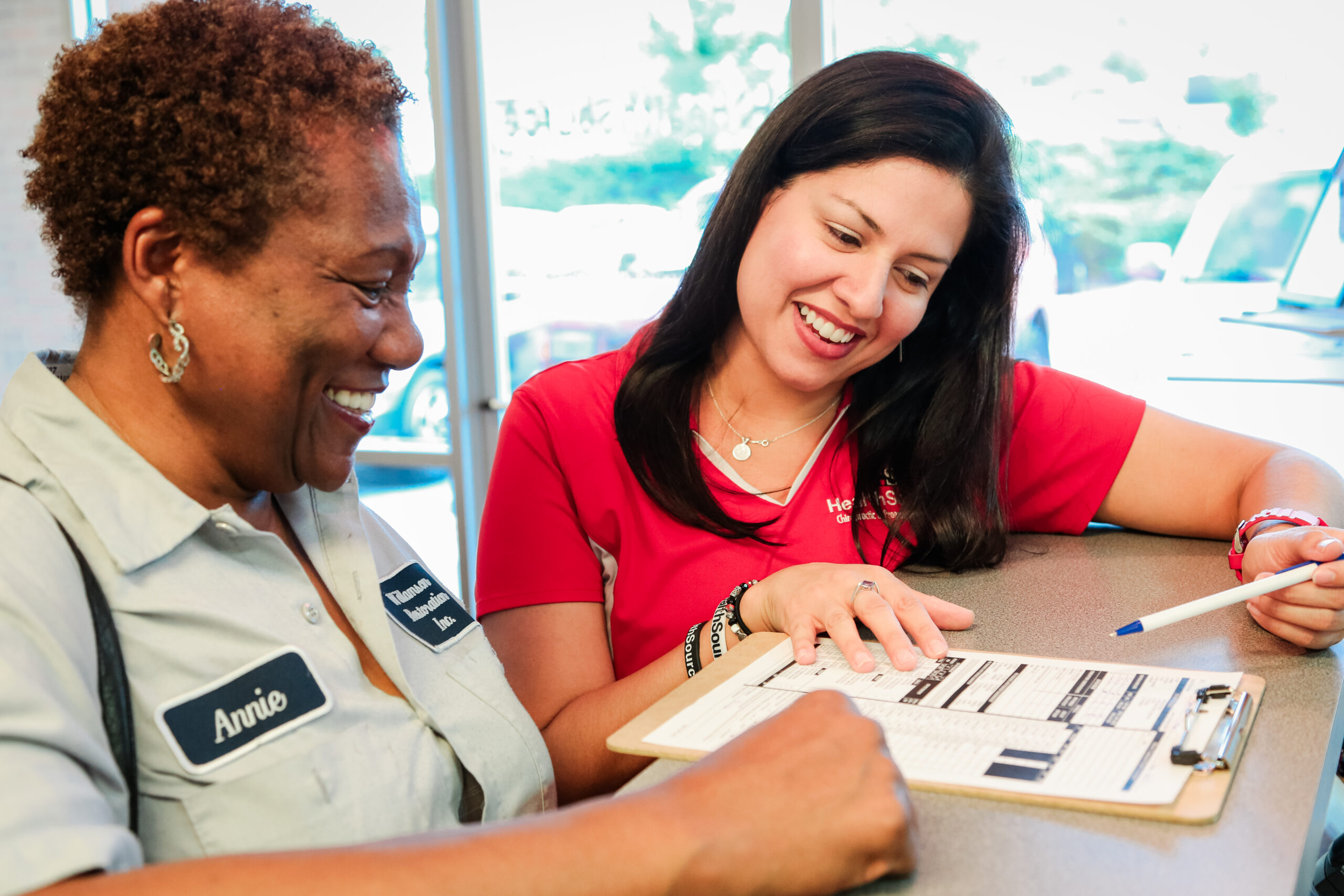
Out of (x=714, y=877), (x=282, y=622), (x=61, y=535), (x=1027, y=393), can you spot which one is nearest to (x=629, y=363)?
(x=1027, y=393)

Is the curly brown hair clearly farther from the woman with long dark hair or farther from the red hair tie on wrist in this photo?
the red hair tie on wrist

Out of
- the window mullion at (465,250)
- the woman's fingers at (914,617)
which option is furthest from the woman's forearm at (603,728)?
the window mullion at (465,250)

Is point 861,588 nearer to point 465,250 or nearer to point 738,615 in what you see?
point 738,615

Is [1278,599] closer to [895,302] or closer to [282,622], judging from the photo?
[895,302]

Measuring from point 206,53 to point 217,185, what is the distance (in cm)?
12

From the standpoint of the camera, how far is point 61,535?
0.78 metres

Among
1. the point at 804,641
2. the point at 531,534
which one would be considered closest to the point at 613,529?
the point at 531,534

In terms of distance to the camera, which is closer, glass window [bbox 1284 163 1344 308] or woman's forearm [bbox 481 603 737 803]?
woman's forearm [bbox 481 603 737 803]

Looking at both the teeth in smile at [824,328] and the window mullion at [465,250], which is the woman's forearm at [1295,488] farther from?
the window mullion at [465,250]

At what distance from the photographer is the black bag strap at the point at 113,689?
2.48 ft

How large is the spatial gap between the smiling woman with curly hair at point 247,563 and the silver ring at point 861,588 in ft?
1.23

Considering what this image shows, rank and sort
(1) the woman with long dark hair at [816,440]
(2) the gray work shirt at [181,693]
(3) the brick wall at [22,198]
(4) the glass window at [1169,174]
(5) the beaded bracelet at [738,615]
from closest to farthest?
(2) the gray work shirt at [181,693]
(5) the beaded bracelet at [738,615]
(1) the woman with long dark hair at [816,440]
(4) the glass window at [1169,174]
(3) the brick wall at [22,198]

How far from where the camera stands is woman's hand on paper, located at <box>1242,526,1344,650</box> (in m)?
1.12

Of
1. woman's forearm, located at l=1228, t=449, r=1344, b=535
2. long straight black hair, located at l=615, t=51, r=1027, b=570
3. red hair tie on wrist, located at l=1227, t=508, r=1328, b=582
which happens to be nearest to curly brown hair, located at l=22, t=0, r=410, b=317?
long straight black hair, located at l=615, t=51, r=1027, b=570
